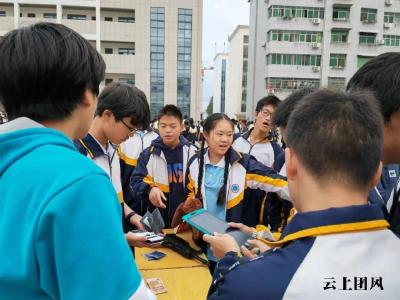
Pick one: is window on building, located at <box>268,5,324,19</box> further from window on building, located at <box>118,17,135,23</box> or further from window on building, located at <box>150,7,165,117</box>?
window on building, located at <box>118,17,135,23</box>

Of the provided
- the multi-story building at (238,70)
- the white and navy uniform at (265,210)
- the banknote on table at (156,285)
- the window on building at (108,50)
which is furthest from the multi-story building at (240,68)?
the banknote on table at (156,285)

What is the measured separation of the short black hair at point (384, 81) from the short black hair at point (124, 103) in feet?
3.76

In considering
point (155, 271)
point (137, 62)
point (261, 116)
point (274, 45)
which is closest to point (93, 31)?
point (137, 62)

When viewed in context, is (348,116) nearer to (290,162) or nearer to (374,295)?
(290,162)

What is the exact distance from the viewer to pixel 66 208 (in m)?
0.61

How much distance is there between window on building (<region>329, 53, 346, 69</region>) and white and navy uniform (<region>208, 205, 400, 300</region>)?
2614 centimetres

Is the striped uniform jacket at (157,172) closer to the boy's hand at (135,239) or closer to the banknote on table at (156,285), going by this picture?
the boy's hand at (135,239)

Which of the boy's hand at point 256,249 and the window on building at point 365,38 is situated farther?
the window on building at point 365,38

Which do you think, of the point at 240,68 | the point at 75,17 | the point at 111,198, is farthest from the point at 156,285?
the point at 240,68

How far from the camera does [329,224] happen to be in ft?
2.59

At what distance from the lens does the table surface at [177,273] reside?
1.59m

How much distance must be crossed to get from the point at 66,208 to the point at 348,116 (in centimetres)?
71

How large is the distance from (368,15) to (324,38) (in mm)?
3873

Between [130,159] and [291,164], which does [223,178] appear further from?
[130,159]
